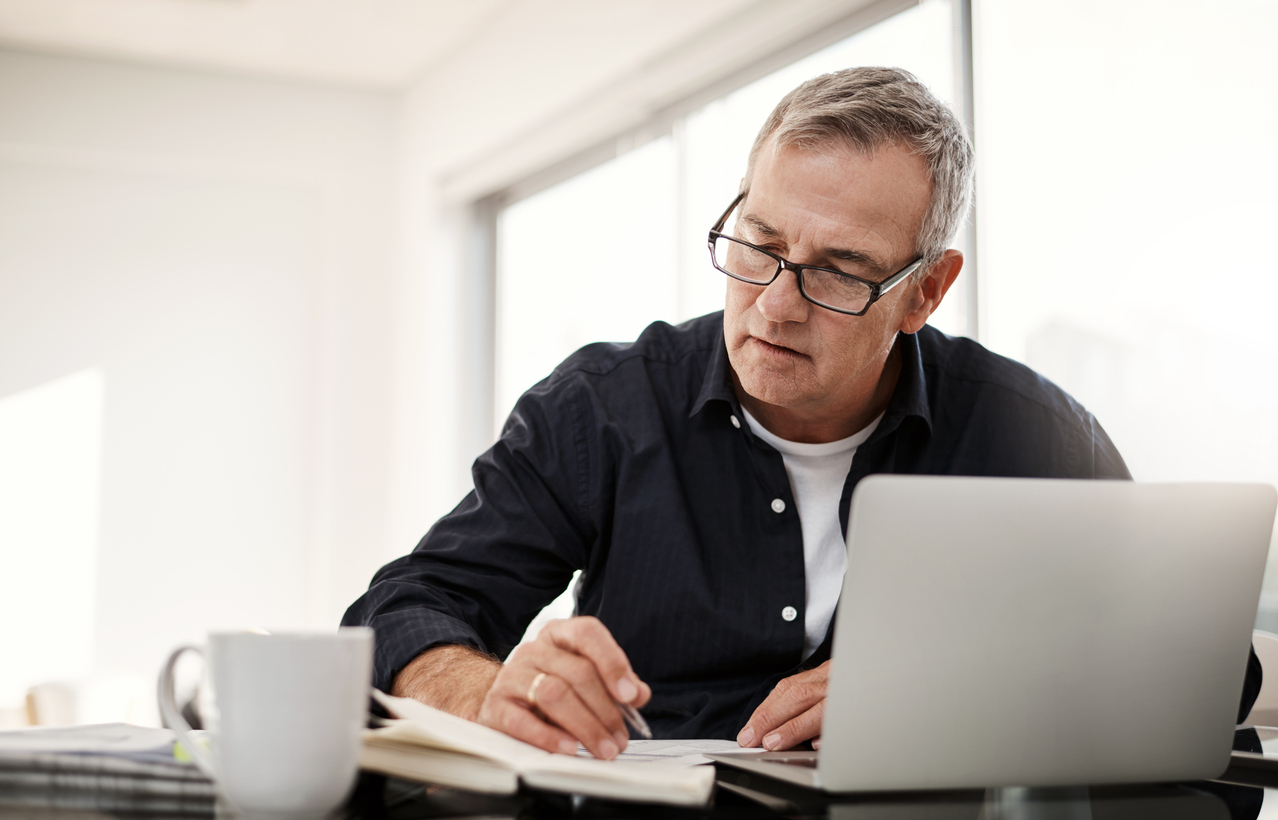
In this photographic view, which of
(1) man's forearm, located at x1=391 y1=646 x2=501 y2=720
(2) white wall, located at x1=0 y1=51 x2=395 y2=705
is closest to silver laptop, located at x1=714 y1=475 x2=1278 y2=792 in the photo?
(1) man's forearm, located at x1=391 y1=646 x2=501 y2=720

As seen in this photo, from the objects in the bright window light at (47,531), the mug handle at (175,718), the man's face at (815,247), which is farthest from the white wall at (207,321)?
the mug handle at (175,718)

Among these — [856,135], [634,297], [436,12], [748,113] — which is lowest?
[856,135]

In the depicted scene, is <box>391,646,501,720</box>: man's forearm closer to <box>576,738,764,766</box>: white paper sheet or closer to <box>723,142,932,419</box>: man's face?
<box>576,738,764,766</box>: white paper sheet

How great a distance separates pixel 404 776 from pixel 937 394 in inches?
39.0

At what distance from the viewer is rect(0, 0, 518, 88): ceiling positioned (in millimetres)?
3830

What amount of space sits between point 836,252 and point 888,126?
17 cm

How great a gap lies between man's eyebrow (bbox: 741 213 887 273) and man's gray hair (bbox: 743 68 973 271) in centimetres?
9

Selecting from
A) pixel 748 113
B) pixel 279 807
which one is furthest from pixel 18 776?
pixel 748 113

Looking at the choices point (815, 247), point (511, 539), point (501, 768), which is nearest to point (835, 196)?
point (815, 247)

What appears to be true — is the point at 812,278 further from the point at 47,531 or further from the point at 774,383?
the point at 47,531

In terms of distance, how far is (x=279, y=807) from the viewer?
1.78ft

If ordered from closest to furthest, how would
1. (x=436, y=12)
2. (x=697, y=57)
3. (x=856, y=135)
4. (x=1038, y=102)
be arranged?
(x=856, y=135) → (x=1038, y=102) → (x=697, y=57) → (x=436, y=12)

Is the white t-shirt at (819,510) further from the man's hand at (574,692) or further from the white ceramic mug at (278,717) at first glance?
the white ceramic mug at (278,717)

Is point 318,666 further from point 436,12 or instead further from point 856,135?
point 436,12
